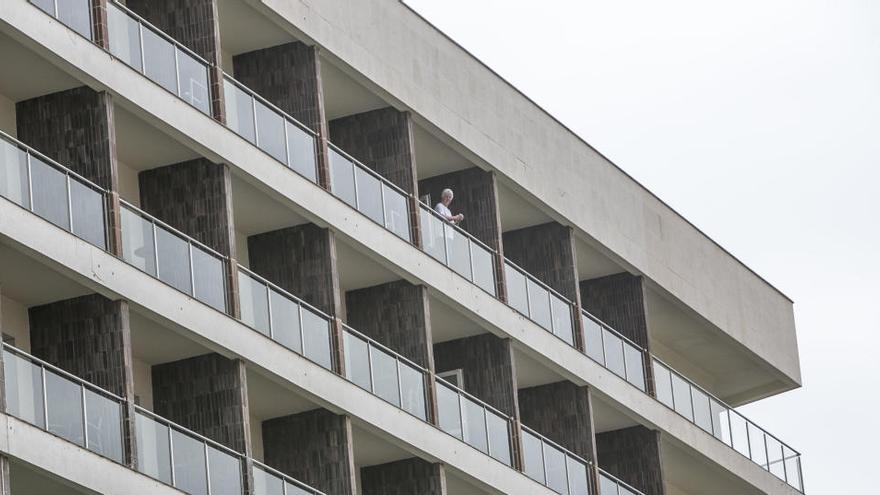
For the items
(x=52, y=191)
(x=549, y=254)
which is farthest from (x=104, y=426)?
(x=549, y=254)

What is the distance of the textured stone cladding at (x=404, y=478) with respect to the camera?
1932 inches

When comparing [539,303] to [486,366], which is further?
[539,303]

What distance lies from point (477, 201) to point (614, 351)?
223 inches

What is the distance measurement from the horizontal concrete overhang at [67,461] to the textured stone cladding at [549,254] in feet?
58.9

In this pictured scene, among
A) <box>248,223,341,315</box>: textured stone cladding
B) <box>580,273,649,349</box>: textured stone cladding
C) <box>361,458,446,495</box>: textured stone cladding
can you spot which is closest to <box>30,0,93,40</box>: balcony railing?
<box>248,223,341,315</box>: textured stone cladding

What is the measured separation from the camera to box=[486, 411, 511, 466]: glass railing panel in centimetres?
5150

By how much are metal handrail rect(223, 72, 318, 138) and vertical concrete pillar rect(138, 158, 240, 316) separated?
1.87 meters

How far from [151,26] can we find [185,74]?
126 centimetres

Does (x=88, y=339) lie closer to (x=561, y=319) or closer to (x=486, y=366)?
(x=486, y=366)

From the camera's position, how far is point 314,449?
46.9 metres

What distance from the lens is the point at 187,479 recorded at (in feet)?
136

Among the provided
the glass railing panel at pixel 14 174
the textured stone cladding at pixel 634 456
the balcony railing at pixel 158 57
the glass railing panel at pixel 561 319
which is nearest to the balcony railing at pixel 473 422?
the glass railing panel at pixel 561 319

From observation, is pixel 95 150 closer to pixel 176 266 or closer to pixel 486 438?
pixel 176 266

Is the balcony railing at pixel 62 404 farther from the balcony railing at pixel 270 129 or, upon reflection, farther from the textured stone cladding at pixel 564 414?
the textured stone cladding at pixel 564 414
